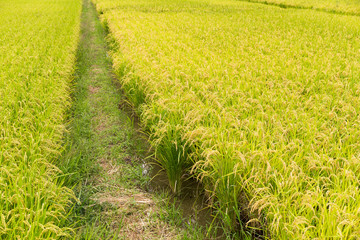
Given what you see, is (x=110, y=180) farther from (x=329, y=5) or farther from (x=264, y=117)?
(x=329, y=5)

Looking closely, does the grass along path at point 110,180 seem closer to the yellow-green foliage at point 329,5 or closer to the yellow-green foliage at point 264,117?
the yellow-green foliage at point 264,117

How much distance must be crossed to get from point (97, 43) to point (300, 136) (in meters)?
8.01

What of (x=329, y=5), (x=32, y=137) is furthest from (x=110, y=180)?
(x=329, y=5)

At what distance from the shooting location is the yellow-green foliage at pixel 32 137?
163cm

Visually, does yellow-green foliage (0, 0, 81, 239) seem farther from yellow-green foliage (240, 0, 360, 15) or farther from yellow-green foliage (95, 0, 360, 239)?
yellow-green foliage (240, 0, 360, 15)

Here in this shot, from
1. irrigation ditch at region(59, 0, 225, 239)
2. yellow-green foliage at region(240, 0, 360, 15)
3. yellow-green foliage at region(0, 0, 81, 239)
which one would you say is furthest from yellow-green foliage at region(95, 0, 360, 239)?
yellow-green foliage at region(240, 0, 360, 15)

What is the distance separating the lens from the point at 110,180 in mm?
2828

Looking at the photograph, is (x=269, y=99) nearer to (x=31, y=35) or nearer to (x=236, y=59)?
(x=236, y=59)

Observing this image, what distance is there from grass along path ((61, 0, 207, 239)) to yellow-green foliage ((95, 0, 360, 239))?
1.22 ft

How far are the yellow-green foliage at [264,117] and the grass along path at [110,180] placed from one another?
0.37 m

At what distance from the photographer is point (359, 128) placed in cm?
240

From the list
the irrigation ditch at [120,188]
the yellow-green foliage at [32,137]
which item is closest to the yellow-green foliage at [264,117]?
the irrigation ditch at [120,188]

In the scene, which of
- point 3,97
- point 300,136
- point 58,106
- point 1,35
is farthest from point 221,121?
point 1,35

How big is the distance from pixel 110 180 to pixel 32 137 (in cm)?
85
